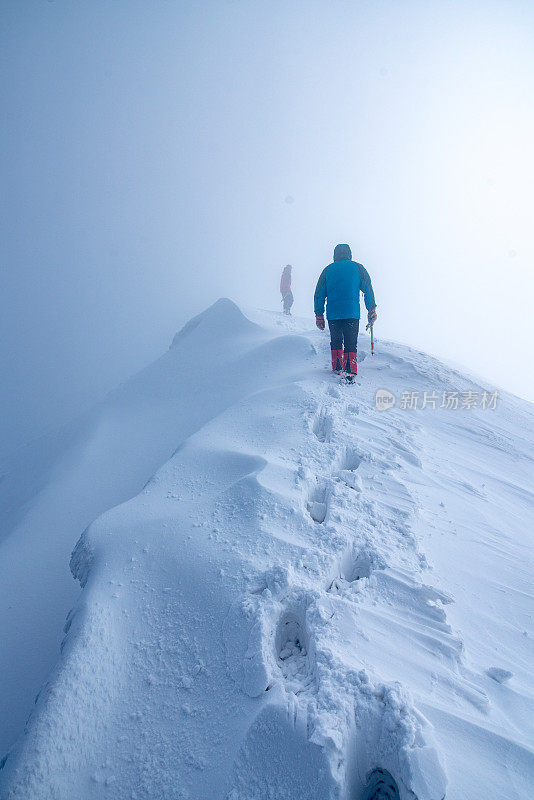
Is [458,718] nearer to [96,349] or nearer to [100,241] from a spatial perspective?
[96,349]

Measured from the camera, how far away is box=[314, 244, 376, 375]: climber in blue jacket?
4531mm

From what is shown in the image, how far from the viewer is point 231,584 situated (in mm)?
1740

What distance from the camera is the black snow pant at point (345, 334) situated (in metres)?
4.57

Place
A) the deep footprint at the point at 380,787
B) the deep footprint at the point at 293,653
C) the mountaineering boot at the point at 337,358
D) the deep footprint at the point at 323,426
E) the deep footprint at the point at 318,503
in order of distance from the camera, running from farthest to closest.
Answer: the mountaineering boot at the point at 337,358 → the deep footprint at the point at 323,426 → the deep footprint at the point at 318,503 → the deep footprint at the point at 293,653 → the deep footprint at the point at 380,787

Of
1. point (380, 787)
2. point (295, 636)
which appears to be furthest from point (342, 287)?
point (380, 787)

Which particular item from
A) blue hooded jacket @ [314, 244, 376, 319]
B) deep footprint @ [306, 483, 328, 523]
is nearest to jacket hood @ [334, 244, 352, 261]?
blue hooded jacket @ [314, 244, 376, 319]

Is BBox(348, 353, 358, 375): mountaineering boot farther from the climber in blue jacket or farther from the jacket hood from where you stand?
the jacket hood

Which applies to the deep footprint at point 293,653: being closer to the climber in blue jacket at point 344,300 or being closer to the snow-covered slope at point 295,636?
the snow-covered slope at point 295,636

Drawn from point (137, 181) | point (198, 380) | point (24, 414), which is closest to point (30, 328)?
point (24, 414)

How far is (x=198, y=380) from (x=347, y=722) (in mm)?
5052

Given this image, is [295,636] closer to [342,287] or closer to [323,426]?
[323,426]

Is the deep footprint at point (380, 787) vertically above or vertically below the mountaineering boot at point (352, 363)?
below

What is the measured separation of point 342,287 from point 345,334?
1.96 ft

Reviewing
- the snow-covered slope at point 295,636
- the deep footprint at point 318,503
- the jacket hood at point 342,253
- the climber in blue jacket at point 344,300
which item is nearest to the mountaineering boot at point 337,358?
the climber in blue jacket at point 344,300
